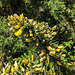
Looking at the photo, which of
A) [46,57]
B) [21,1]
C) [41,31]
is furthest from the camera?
[21,1]

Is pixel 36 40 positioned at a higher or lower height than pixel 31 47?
higher

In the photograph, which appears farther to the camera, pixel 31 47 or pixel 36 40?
pixel 31 47

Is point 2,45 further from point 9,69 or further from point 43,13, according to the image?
point 43,13

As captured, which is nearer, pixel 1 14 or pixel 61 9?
pixel 61 9

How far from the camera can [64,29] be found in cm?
266

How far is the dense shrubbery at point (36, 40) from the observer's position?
165 centimetres

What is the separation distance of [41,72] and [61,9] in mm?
1578

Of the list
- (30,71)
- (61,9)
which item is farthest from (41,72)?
(61,9)

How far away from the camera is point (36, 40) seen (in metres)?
1.71

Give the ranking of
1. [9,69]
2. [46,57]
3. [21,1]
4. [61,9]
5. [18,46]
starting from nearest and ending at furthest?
[9,69] → [46,57] → [18,46] → [61,9] → [21,1]

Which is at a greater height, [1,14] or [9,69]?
[1,14]

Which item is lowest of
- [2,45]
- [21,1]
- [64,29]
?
[2,45]

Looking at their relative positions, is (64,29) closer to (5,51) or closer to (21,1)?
(21,1)

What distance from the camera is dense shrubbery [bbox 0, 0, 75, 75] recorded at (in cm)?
165
